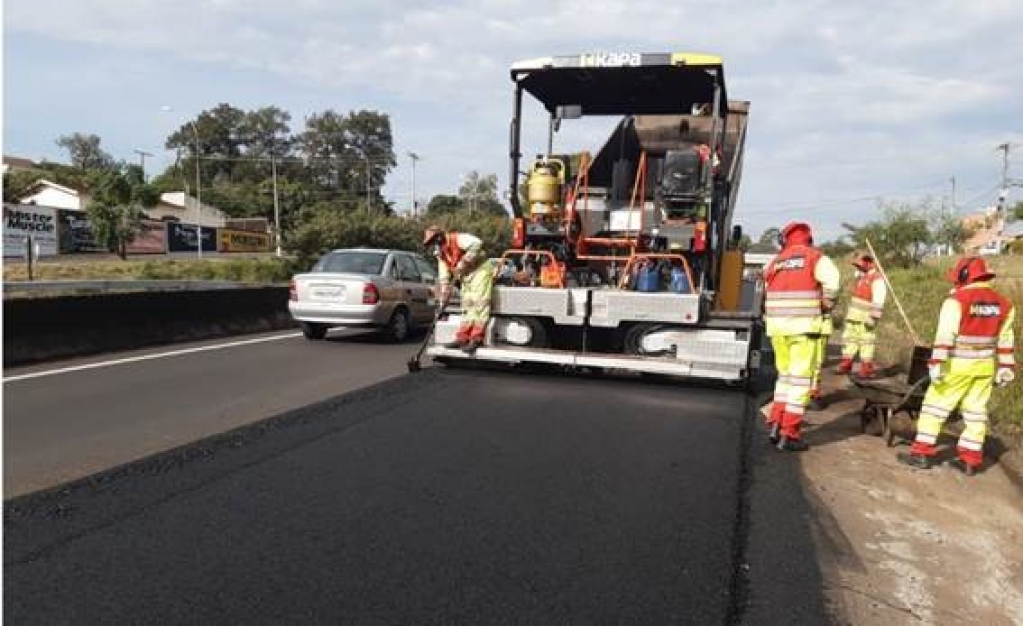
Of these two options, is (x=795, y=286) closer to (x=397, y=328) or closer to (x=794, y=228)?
(x=794, y=228)

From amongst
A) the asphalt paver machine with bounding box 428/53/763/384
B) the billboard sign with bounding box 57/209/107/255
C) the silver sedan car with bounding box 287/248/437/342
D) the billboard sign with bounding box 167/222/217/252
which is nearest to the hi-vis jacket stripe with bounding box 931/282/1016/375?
the asphalt paver machine with bounding box 428/53/763/384

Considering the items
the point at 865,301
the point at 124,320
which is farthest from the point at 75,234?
the point at 865,301

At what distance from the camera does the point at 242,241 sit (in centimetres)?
5244

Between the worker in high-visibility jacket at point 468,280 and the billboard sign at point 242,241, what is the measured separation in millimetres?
43705

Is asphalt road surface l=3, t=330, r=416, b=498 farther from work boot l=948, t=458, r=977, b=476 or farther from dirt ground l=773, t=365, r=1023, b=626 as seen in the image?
work boot l=948, t=458, r=977, b=476

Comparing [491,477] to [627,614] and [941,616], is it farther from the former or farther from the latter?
[941,616]

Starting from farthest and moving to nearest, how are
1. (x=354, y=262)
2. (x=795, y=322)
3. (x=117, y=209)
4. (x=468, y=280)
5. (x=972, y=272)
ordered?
(x=117, y=209)
(x=354, y=262)
(x=468, y=280)
(x=795, y=322)
(x=972, y=272)

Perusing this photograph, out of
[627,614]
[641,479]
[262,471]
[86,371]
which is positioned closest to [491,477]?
[641,479]

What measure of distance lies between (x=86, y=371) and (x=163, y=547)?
6.04 meters

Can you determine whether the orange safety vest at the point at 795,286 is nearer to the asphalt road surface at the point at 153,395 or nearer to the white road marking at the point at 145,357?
the asphalt road surface at the point at 153,395

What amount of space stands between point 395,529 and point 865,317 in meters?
7.95

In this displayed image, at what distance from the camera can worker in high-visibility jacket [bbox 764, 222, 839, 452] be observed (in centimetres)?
602

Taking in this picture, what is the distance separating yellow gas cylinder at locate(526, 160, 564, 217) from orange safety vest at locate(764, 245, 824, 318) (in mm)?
2970

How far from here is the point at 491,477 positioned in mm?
4906
